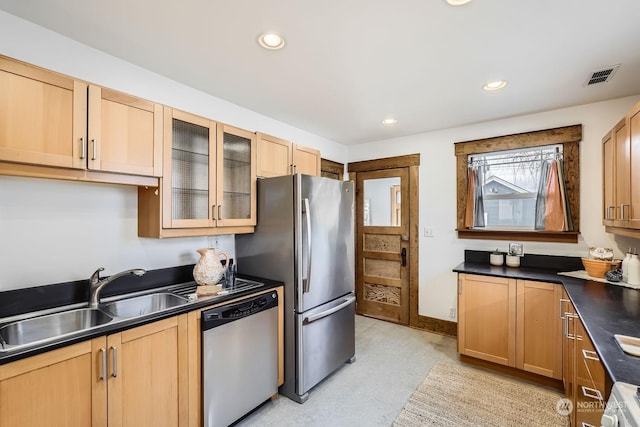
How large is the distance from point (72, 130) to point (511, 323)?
3.52 meters

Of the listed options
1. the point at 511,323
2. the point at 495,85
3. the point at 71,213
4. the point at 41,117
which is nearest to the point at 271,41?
the point at 41,117

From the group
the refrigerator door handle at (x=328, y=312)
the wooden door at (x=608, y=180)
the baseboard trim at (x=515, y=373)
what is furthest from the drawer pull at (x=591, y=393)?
the refrigerator door handle at (x=328, y=312)

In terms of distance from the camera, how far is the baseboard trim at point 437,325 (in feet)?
11.6

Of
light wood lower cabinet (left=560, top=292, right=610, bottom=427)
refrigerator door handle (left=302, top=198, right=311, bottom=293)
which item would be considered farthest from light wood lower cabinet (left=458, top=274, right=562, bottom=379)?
refrigerator door handle (left=302, top=198, right=311, bottom=293)

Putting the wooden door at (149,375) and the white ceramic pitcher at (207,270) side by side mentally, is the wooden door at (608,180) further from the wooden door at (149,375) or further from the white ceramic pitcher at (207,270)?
the wooden door at (149,375)

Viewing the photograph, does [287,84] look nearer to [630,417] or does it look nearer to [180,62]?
[180,62]

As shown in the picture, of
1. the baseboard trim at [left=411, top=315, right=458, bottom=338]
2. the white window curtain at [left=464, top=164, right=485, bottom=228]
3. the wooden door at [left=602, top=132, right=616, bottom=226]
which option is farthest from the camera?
the baseboard trim at [left=411, top=315, right=458, bottom=338]

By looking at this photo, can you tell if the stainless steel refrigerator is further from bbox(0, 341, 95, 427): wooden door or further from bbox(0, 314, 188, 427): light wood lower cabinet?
bbox(0, 341, 95, 427): wooden door

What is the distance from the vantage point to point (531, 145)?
3027mm

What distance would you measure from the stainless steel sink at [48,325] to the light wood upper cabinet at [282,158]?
5.05 ft

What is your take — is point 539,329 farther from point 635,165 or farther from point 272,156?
point 272,156

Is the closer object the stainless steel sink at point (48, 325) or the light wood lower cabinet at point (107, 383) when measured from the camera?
the light wood lower cabinet at point (107, 383)

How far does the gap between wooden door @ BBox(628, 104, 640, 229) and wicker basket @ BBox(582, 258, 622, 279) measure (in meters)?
0.66

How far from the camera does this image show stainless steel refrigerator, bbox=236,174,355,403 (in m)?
2.35
